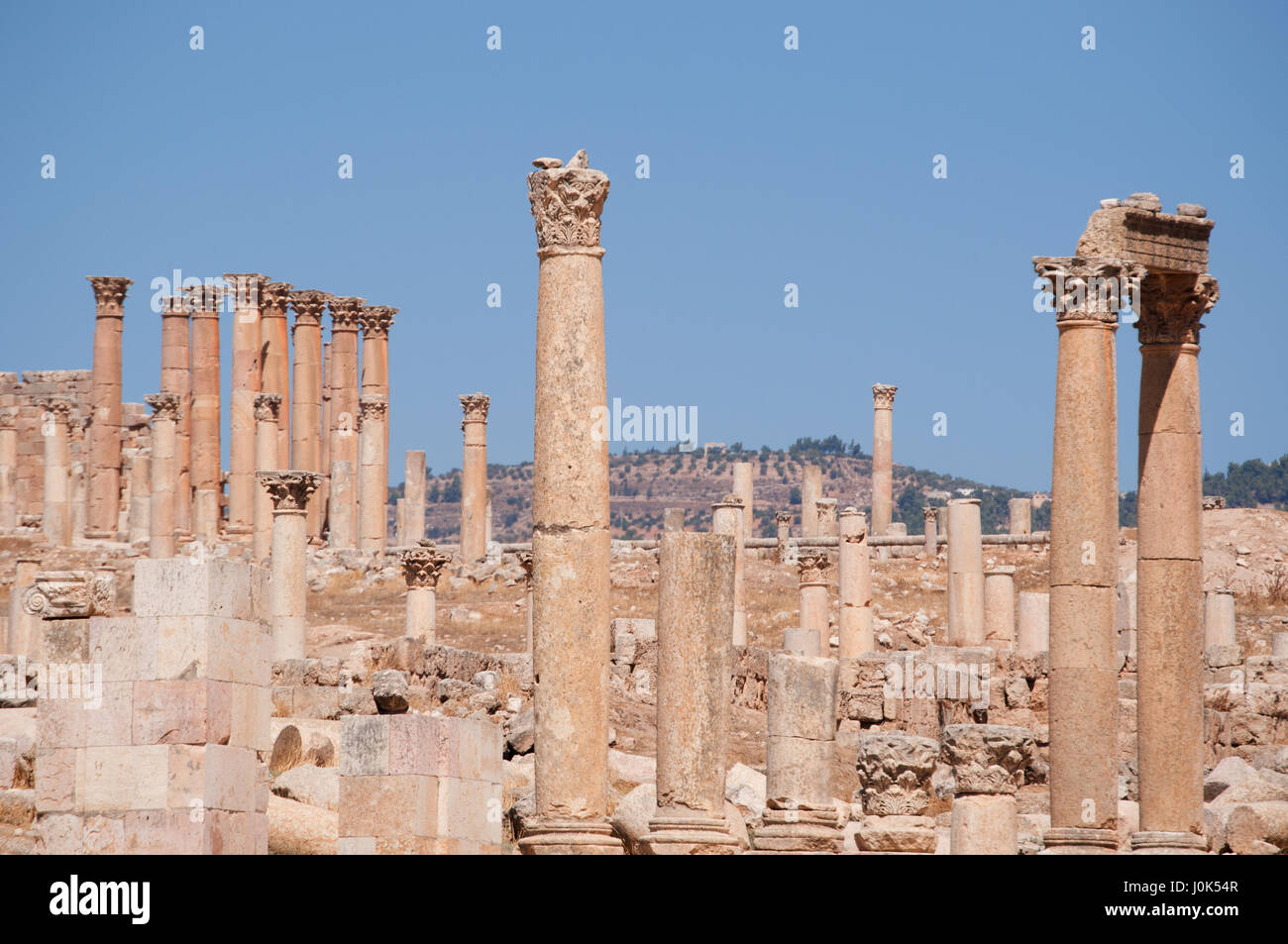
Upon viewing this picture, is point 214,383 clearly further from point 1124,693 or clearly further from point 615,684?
point 1124,693

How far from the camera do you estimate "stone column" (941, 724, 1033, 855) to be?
17828 millimetres

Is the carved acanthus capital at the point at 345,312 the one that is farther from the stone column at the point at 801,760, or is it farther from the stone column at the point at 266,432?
the stone column at the point at 801,760

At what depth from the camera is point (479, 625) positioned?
44969 mm

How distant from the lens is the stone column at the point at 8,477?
62344mm

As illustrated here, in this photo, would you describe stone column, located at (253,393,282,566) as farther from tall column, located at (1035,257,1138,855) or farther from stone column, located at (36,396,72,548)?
tall column, located at (1035,257,1138,855)

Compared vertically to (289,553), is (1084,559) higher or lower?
lower

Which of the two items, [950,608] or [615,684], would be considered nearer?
[615,684]

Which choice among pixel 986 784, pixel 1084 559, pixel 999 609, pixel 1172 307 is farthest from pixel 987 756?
pixel 999 609

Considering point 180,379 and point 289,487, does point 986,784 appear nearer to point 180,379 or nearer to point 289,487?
point 289,487

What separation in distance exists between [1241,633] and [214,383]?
28.4 m

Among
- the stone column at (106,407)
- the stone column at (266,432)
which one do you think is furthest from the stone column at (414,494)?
the stone column at (106,407)

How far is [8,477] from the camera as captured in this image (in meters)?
62.8

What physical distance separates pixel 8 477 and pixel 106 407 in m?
8.54
